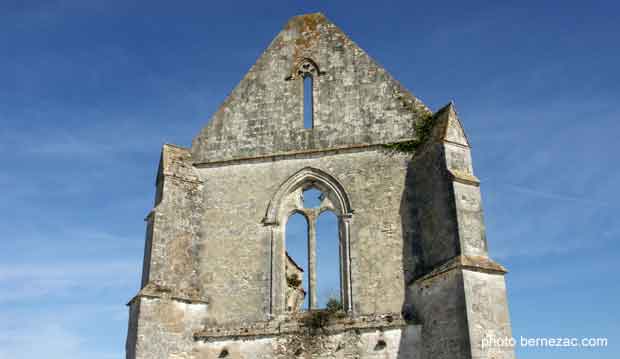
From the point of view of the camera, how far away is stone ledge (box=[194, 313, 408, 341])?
1270 centimetres

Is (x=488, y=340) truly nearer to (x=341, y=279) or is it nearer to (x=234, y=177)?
(x=341, y=279)

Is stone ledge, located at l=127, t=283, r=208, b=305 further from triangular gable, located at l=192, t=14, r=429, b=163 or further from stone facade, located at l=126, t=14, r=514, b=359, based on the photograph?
triangular gable, located at l=192, t=14, r=429, b=163

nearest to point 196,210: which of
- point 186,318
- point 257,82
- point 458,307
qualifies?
point 186,318

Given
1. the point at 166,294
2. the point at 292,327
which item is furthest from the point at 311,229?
the point at 166,294

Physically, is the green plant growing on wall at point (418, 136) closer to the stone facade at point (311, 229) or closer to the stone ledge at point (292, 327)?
the stone facade at point (311, 229)

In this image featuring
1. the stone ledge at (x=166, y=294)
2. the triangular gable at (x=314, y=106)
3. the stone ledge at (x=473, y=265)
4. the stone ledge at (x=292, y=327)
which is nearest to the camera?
the stone ledge at (x=473, y=265)

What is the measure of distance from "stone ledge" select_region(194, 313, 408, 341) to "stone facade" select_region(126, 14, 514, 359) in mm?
27

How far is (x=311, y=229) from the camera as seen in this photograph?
563 inches

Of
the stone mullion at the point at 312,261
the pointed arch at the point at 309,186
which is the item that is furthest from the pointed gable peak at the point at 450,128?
the stone mullion at the point at 312,261

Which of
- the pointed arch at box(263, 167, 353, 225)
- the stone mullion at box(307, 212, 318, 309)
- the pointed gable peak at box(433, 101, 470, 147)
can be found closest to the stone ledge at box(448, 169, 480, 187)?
the pointed gable peak at box(433, 101, 470, 147)

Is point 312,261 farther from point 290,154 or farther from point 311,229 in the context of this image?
point 290,154

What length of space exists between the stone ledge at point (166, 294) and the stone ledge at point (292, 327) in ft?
2.27

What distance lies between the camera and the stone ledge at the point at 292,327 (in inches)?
500

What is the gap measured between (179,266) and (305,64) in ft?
19.1
